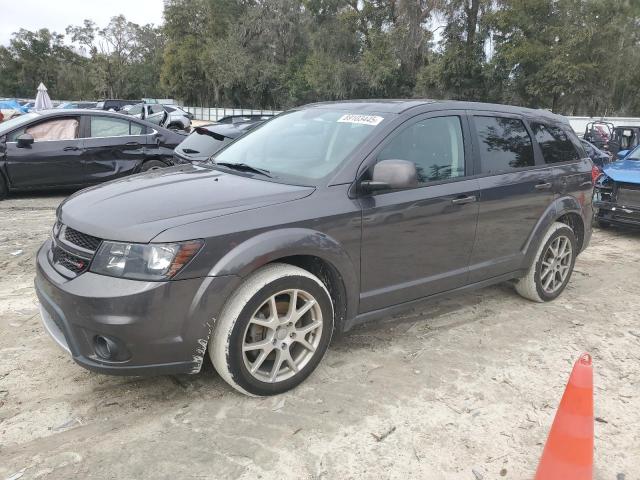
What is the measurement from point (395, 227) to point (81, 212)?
1910mm

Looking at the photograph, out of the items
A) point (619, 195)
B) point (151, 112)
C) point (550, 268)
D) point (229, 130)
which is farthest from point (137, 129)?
point (151, 112)

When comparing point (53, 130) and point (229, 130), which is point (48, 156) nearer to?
point (53, 130)

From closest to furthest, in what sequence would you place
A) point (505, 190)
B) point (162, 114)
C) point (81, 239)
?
point (81, 239) < point (505, 190) < point (162, 114)

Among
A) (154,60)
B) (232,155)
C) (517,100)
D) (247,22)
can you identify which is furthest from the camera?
(154,60)

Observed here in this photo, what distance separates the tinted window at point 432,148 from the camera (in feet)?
11.8

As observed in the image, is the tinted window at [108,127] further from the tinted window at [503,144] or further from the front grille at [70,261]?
the tinted window at [503,144]

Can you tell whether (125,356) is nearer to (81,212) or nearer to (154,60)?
(81,212)

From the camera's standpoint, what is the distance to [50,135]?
8328 mm

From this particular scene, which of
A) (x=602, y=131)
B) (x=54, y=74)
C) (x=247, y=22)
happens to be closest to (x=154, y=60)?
(x=54, y=74)

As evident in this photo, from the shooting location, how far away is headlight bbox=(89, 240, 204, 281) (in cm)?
265

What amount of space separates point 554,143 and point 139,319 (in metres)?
3.96

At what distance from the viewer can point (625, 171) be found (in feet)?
26.0

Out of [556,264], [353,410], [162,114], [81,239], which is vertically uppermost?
[162,114]

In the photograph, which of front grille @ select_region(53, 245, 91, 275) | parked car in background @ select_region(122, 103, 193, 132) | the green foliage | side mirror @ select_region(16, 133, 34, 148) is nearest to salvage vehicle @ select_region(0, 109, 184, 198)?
side mirror @ select_region(16, 133, 34, 148)
